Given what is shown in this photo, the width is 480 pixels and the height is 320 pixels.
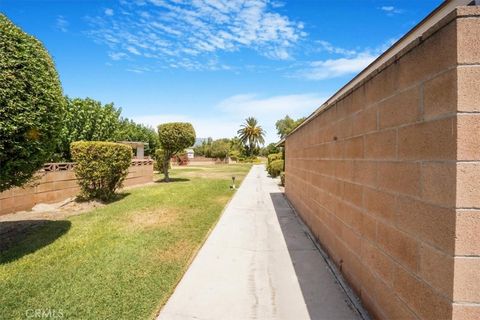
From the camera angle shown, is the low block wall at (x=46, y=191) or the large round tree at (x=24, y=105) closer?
the large round tree at (x=24, y=105)

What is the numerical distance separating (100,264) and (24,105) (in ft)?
10.9

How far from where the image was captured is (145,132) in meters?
48.0

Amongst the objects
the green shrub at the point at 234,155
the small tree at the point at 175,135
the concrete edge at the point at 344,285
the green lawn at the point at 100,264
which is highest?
the small tree at the point at 175,135

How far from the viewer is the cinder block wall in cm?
196

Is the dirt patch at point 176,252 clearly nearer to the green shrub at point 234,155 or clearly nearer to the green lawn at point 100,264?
the green lawn at point 100,264

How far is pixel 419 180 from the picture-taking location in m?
2.41

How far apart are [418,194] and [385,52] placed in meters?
2.14

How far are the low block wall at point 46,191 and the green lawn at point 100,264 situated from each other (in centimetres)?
224

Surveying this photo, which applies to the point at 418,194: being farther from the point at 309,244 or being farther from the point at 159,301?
the point at 309,244

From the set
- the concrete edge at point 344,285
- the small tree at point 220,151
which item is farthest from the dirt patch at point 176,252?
the small tree at point 220,151

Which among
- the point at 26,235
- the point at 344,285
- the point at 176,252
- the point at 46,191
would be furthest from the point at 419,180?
the point at 46,191

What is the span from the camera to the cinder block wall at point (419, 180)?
1965mm

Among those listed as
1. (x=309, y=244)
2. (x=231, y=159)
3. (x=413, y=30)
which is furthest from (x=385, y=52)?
(x=231, y=159)

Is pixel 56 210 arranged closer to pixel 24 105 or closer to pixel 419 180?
pixel 24 105
